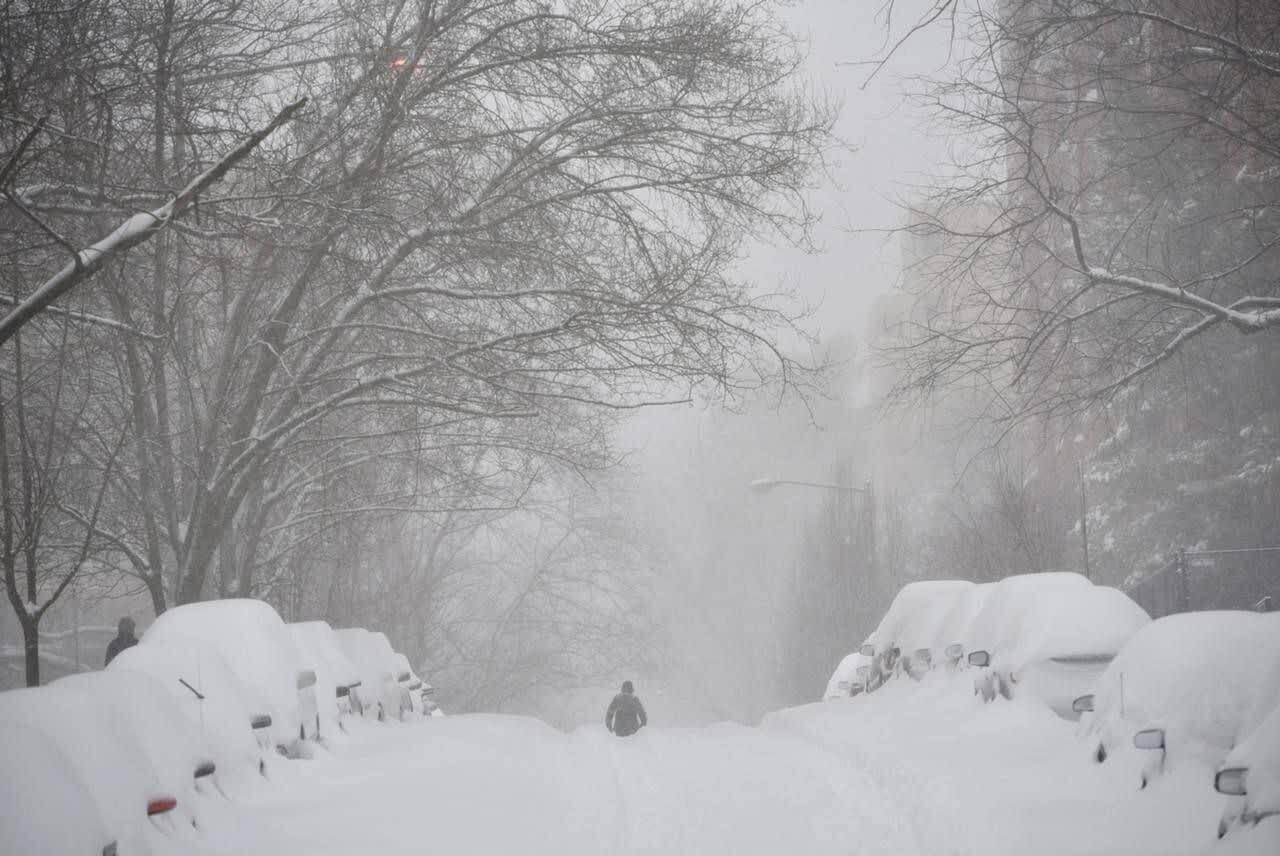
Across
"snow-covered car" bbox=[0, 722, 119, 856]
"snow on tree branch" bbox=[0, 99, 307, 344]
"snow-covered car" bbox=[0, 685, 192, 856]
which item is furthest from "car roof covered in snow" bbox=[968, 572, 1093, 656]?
"snow-covered car" bbox=[0, 722, 119, 856]

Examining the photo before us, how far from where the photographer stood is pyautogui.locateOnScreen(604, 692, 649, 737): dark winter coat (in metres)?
21.6

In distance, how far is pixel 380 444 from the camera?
71.9ft

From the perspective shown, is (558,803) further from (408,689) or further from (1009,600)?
(408,689)

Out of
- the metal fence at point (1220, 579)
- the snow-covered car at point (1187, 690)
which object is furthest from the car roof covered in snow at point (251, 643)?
the metal fence at point (1220, 579)

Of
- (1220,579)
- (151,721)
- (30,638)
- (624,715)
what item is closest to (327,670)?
(30,638)

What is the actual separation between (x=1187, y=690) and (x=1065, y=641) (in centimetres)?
542

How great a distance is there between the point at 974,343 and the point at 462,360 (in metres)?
5.24

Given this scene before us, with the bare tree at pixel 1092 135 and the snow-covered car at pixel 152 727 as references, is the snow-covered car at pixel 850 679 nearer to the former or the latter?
the bare tree at pixel 1092 135

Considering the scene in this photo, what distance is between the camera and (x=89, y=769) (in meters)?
5.90

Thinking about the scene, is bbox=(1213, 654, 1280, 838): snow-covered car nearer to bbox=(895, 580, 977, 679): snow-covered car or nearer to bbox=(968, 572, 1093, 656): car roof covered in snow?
bbox=(968, 572, 1093, 656): car roof covered in snow

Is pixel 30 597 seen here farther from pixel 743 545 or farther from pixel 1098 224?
pixel 743 545

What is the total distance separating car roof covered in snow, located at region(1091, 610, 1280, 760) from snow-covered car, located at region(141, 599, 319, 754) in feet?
20.0

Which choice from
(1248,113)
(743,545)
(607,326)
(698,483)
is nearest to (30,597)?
(607,326)

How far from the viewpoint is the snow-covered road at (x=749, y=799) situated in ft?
26.2
